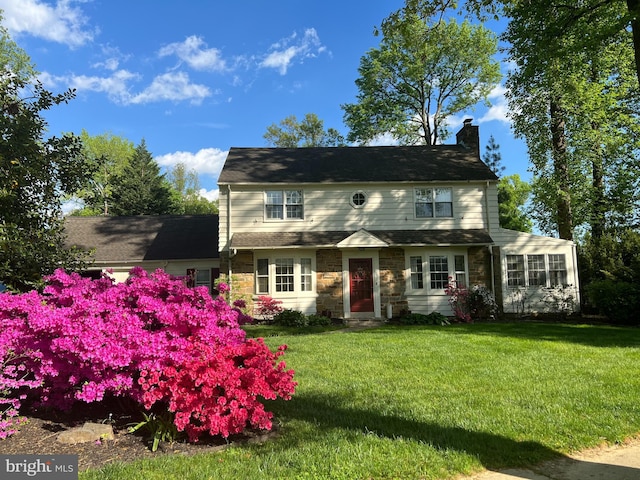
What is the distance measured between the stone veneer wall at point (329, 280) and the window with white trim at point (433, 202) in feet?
12.3

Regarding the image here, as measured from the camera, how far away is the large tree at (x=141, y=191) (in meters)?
31.7

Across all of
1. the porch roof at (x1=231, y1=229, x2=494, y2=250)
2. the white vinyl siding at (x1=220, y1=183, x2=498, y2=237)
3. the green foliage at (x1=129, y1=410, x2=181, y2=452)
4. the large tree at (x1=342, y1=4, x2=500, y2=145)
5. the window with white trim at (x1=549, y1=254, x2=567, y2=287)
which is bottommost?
the green foliage at (x1=129, y1=410, x2=181, y2=452)

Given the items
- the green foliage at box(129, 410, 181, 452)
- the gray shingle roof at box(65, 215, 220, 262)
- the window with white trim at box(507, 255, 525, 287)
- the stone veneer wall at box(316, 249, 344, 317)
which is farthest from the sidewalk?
the gray shingle roof at box(65, 215, 220, 262)

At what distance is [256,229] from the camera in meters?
16.0

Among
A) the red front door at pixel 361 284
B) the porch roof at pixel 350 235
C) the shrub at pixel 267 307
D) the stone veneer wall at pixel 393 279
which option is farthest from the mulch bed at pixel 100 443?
the stone veneer wall at pixel 393 279

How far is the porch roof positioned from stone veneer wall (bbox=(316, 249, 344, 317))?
59 cm

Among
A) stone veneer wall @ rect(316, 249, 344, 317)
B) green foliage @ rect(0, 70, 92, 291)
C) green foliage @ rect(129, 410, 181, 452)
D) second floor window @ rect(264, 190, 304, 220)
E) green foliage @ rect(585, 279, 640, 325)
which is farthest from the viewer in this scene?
second floor window @ rect(264, 190, 304, 220)

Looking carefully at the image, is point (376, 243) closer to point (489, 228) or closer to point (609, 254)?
point (489, 228)

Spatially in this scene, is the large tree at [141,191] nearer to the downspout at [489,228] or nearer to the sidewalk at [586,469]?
the downspout at [489,228]

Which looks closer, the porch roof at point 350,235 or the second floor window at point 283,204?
the porch roof at point 350,235

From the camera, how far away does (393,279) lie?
1558 cm

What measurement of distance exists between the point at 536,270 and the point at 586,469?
13.9 m

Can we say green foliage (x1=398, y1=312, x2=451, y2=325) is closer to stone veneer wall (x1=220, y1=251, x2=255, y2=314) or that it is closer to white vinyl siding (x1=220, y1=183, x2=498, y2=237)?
white vinyl siding (x1=220, y1=183, x2=498, y2=237)

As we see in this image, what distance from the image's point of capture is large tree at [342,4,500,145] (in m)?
28.2
